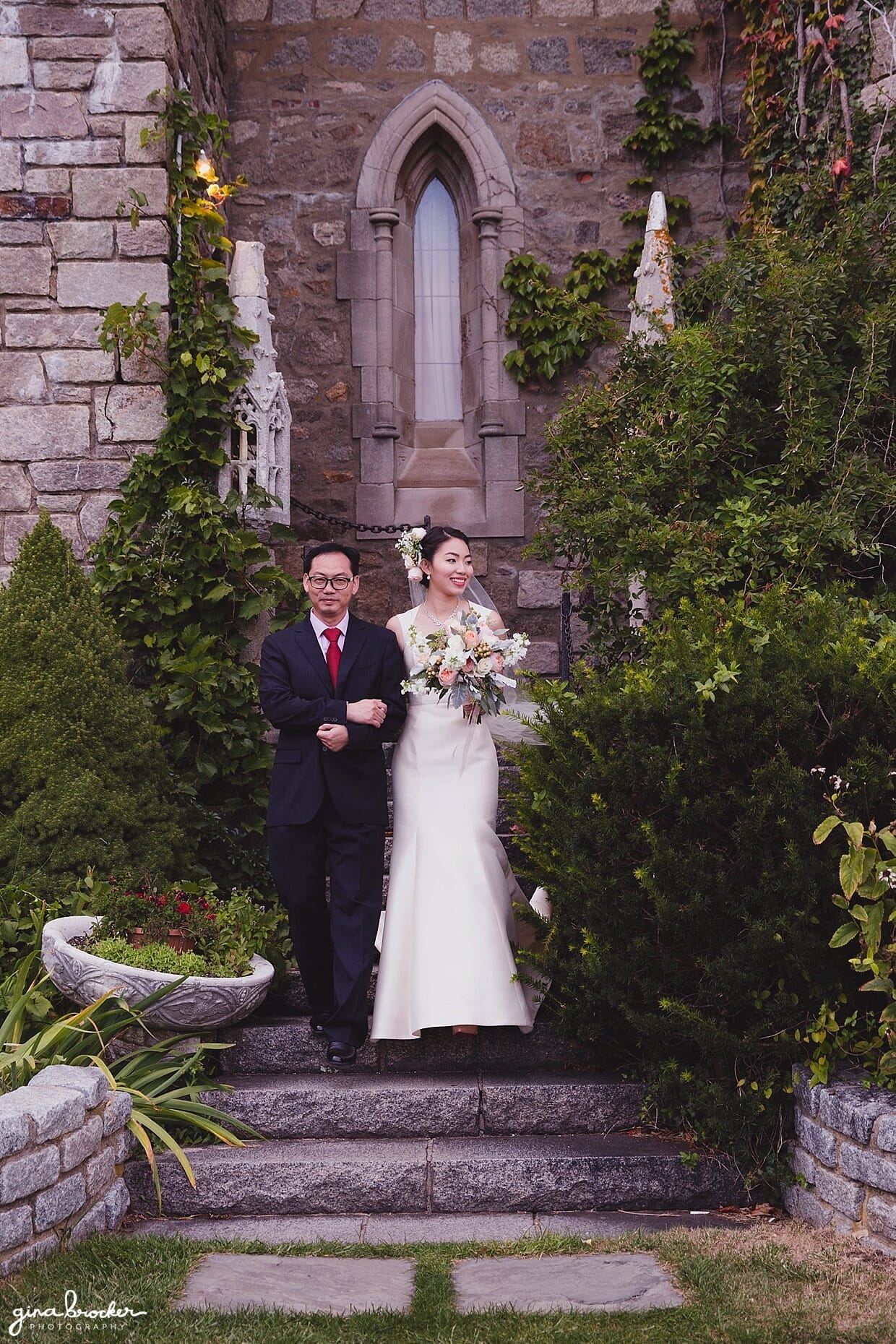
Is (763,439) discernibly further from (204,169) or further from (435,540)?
(204,169)

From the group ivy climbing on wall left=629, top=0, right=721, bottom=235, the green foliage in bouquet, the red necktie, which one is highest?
ivy climbing on wall left=629, top=0, right=721, bottom=235

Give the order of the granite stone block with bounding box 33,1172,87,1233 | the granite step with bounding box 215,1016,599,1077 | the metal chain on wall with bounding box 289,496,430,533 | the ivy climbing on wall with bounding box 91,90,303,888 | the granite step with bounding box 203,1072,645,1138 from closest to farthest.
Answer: the granite stone block with bounding box 33,1172,87,1233 < the granite step with bounding box 203,1072,645,1138 < the granite step with bounding box 215,1016,599,1077 < the ivy climbing on wall with bounding box 91,90,303,888 < the metal chain on wall with bounding box 289,496,430,533

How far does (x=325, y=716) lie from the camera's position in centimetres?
456

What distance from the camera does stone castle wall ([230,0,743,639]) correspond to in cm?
899

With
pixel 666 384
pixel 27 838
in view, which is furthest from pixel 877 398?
pixel 27 838

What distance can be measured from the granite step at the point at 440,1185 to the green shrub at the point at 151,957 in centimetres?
70

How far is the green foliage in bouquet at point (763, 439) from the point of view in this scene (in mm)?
5234

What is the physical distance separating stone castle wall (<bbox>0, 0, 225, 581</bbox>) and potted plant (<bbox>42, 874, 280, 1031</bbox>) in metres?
2.44

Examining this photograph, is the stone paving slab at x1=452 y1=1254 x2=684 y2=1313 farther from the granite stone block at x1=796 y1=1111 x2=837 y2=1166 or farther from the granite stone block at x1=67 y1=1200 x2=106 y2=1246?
the granite stone block at x1=67 y1=1200 x2=106 y2=1246

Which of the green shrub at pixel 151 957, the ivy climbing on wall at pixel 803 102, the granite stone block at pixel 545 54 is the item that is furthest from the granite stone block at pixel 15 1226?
the granite stone block at pixel 545 54

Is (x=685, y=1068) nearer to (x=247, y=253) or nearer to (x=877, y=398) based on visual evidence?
(x=877, y=398)

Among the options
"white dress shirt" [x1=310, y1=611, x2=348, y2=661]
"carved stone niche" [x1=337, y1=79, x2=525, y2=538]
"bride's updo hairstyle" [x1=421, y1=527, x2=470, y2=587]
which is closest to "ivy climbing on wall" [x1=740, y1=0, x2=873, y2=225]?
"carved stone niche" [x1=337, y1=79, x2=525, y2=538]

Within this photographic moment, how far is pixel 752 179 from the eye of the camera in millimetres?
8336

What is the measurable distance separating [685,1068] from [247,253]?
482cm
